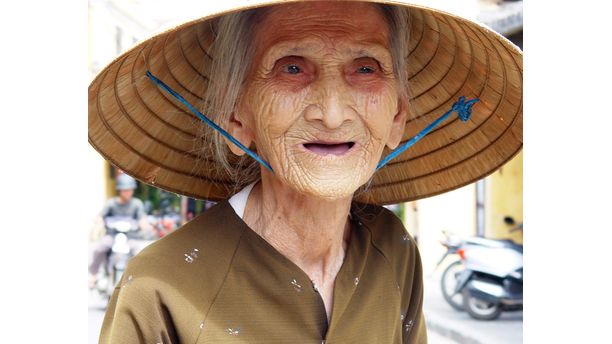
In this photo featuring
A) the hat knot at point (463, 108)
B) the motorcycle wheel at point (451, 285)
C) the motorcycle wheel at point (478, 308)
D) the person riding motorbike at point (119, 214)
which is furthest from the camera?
the person riding motorbike at point (119, 214)

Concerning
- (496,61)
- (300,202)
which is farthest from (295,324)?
(496,61)

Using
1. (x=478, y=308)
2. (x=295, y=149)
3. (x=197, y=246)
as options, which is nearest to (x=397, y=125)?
(x=295, y=149)

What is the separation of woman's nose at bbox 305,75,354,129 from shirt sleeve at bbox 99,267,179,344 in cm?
47

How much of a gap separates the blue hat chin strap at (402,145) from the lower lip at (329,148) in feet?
0.44

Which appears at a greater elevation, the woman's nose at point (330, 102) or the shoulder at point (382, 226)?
the woman's nose at point (330, 102)

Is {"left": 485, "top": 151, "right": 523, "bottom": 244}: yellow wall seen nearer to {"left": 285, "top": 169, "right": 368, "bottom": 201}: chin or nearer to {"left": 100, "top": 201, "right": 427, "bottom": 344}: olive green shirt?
{"left": 100, "top": 201, "right": 427, "bottom": 344}: olive green shirt

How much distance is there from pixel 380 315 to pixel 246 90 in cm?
61

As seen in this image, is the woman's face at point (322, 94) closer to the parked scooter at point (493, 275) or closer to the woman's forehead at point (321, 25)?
the woman's forehead at point (321, 25)

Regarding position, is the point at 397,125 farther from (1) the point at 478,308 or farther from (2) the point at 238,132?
(1) the point at 478,308

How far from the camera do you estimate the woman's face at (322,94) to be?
1.51 m

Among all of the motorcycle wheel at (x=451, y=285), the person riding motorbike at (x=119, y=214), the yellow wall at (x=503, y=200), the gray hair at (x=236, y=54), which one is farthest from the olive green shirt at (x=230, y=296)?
the yellow wall at (x=503, y=200)

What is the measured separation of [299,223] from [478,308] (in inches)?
239

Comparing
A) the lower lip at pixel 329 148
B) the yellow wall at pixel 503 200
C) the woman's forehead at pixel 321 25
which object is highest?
the woman's forehead at pixel 321 25
